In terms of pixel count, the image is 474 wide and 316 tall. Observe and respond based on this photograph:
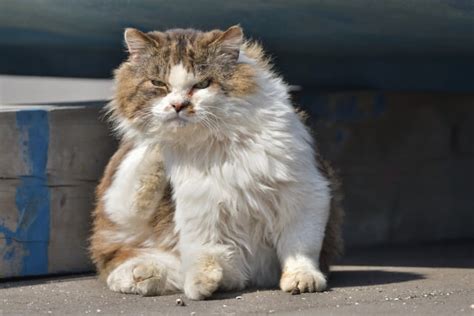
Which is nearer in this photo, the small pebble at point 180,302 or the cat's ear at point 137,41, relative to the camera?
the small pebble at point 180,302

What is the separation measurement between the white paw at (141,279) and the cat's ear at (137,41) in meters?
1.02

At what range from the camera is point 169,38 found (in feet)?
16.3

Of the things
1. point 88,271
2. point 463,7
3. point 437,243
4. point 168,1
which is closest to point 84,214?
point 88,271

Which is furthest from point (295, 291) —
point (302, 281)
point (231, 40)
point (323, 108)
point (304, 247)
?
point (323, 108)

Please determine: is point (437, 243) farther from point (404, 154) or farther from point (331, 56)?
point (331, 56)

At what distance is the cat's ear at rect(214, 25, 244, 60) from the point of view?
4.85 metres

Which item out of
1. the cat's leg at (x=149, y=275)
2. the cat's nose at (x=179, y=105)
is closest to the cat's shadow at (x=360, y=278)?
the cat's leg at (x=149, y=275)

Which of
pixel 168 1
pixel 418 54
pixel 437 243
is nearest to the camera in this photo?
pixel 168 1

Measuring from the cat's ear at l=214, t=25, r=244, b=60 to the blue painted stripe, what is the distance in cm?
142

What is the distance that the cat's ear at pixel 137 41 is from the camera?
4.91 m

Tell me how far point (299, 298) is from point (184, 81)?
3.70ft

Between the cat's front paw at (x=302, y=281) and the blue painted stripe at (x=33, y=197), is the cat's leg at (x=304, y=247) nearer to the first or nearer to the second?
the cat's front paw at (x=302, y=281)

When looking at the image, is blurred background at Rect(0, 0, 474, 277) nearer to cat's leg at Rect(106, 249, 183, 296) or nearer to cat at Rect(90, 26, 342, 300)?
cat at Rect(90, 26, 342, 300)

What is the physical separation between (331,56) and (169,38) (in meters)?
2.16
